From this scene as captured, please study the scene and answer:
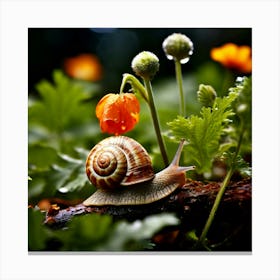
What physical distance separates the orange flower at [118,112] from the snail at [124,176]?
56mm

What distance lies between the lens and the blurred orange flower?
217 cm

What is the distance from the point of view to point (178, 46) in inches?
68.6

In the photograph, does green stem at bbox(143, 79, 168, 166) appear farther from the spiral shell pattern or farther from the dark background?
the dark background

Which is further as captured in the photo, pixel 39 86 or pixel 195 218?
pixel 39 86

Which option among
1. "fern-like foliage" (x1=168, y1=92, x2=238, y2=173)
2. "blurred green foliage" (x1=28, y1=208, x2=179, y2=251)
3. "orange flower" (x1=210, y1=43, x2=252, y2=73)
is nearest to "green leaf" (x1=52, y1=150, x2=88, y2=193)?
"blurred green foliage" (x1=28, y1=208, x2=179, y2=251)

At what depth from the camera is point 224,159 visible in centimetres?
175

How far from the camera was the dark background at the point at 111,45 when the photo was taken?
6.28 feet

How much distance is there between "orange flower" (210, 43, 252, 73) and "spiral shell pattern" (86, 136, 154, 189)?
1.71ft

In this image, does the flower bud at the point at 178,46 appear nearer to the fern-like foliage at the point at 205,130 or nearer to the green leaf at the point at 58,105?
the fern-like foliage at the point at 205,130

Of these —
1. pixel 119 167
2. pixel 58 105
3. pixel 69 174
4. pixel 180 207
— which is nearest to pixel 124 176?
pixel 119 167

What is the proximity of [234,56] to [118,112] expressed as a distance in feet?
1.76
